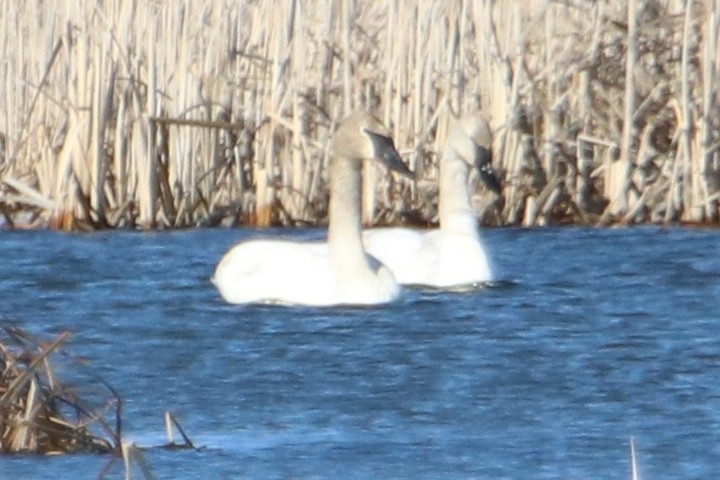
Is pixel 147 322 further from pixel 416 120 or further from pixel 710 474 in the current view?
pixel 710 474

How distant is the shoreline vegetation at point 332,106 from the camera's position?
11.2m

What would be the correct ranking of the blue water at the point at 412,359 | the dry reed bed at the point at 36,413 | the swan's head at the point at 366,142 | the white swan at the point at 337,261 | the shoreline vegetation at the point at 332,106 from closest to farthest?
the dry reed bed at the point at 36,413 < the blue water at the point at 412,359 < the white swan at the point at 337,261 < the swan's head at the point at 366,142 < the shoreline vegetation at the point at 332,106

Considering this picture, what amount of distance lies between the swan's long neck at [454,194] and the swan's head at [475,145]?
0.17 feet

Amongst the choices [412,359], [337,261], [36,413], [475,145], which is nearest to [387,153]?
[337,261]

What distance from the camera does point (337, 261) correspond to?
9.16 m

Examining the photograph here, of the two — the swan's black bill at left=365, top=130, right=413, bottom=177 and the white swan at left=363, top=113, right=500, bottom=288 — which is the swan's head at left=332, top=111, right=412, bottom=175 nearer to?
the swan's black bill at left=365, top=130, right=413, bottom=177

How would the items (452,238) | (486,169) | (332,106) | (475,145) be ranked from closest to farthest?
(452,238) → (475,145) → (486,169) → (332,106)

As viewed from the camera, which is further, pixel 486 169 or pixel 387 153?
pixel 486 169

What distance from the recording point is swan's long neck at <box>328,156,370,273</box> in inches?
359

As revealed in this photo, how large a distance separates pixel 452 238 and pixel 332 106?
2058 mm

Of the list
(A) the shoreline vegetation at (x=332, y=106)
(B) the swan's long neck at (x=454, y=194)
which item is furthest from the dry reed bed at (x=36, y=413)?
(A) the shoreline vegetation at (x=332, y=106)

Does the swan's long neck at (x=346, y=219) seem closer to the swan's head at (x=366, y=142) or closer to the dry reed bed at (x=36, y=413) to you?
the swan's head at (x=366, y=142)

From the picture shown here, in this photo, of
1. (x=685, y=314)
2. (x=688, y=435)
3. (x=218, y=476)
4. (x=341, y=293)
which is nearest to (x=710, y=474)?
(x=688, y=435)

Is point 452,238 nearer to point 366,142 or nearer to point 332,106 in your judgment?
point 366,142
